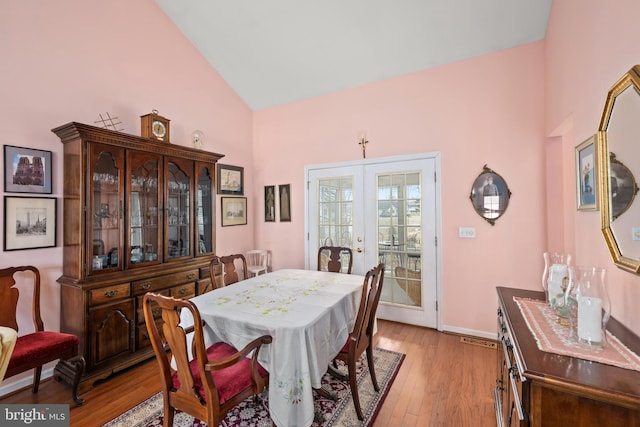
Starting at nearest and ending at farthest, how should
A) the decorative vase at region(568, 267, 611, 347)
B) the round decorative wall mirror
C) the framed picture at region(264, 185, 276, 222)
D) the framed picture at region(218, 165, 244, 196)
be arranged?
the decorative vase at region(568, 267, 611, 347), the round decorative wall mirror, the framed picture at region(218, 165, 244, 196), the framed picture at region(264, 185, 276, 222)

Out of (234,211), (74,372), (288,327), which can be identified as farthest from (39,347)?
(234,211)

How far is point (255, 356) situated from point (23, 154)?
101 inches

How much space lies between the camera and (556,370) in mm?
1027

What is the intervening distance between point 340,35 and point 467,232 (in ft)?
8.68

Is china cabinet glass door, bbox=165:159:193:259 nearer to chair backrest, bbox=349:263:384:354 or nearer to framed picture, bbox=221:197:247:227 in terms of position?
framed picture, bbox=221:197:247:227

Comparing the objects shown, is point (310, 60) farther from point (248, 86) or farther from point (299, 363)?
point (299, 363)

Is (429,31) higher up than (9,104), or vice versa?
(429,31)

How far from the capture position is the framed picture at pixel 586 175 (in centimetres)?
176

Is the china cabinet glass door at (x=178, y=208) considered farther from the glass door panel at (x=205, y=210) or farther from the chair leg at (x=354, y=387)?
the chair leg at (x=354, y=387)

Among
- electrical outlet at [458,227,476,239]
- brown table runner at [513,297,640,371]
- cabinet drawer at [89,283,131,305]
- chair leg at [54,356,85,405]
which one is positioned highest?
electrical outlet at [458,227,476,239]

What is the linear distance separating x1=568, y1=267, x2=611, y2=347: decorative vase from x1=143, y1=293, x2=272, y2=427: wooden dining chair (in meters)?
1.46

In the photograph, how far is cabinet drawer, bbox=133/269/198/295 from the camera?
268 centimetres

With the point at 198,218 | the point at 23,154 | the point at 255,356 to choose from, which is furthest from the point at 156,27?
the point at 255,356

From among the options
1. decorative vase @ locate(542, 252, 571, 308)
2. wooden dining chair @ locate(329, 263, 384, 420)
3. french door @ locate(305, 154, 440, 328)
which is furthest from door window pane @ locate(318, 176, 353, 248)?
decorative vase @ locate(542, 252, 571, 308)
